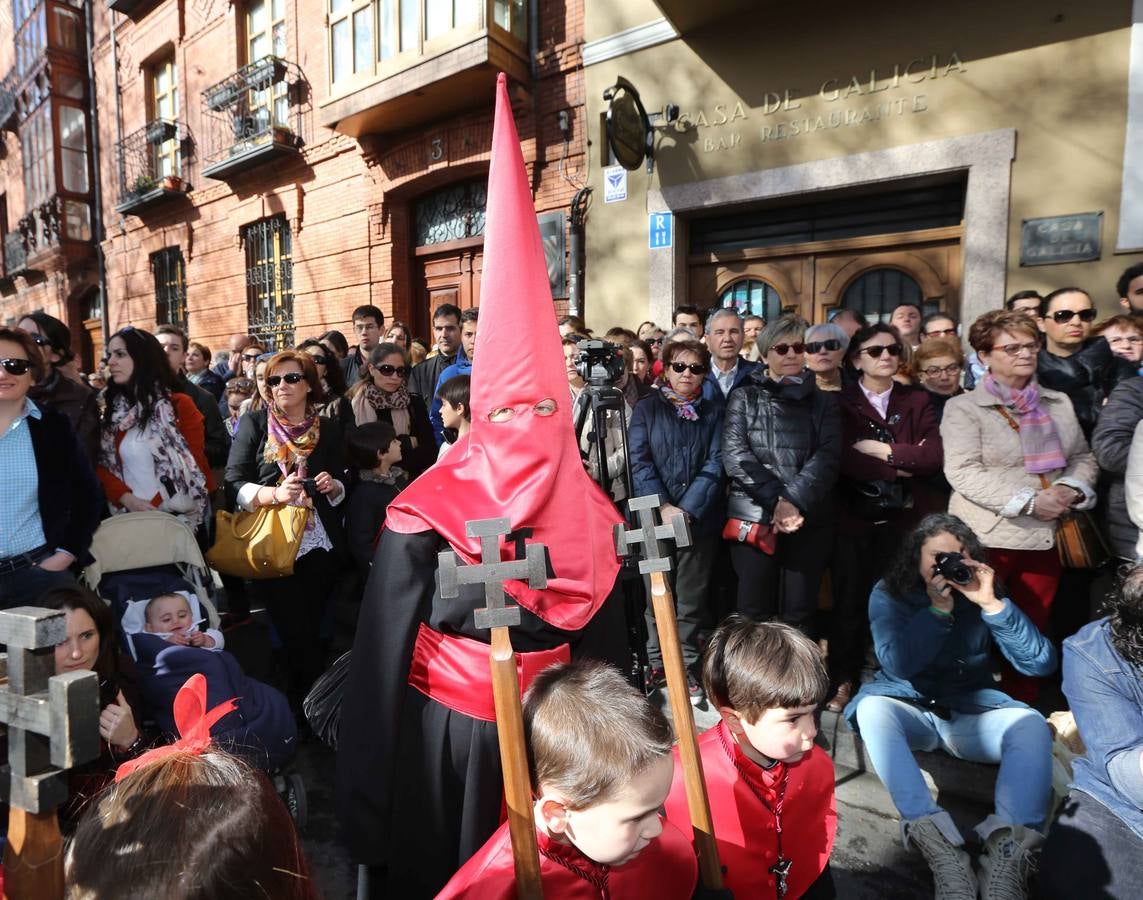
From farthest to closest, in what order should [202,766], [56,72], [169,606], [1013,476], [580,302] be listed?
1. [56,72]
2. [580,302]
3. [1013,476]
4. [169,606]
5. [202,766]

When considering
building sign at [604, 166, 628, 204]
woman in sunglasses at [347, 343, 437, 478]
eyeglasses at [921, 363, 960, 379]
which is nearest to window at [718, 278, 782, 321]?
building sign at [604, 166, 628, 204]

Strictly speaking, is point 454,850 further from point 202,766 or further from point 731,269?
point 731,269

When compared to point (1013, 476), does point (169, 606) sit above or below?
below

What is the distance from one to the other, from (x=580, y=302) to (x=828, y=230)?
2597 millimetres

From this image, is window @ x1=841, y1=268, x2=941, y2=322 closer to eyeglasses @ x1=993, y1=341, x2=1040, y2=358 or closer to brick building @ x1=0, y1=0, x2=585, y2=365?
brick building @ x1=0, y1=0, x2=585, y2=365

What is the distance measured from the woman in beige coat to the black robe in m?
2.38

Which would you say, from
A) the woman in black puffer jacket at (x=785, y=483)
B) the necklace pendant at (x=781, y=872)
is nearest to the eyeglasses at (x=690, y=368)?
the woman in black puffer jacket at (x=785, y=483)

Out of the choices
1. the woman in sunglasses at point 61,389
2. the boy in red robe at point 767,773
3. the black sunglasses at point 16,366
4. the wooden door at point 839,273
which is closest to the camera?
the boy in red robe at point 767,773

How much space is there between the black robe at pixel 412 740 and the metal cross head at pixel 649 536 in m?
0.25

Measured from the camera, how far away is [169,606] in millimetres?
2762

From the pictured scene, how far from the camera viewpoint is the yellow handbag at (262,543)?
10.3ft

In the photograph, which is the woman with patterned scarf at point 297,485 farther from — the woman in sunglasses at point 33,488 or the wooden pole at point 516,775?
the wooden pole at point 516,775

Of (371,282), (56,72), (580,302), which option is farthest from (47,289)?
(580,302)

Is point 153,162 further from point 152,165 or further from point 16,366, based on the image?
point 16,366
